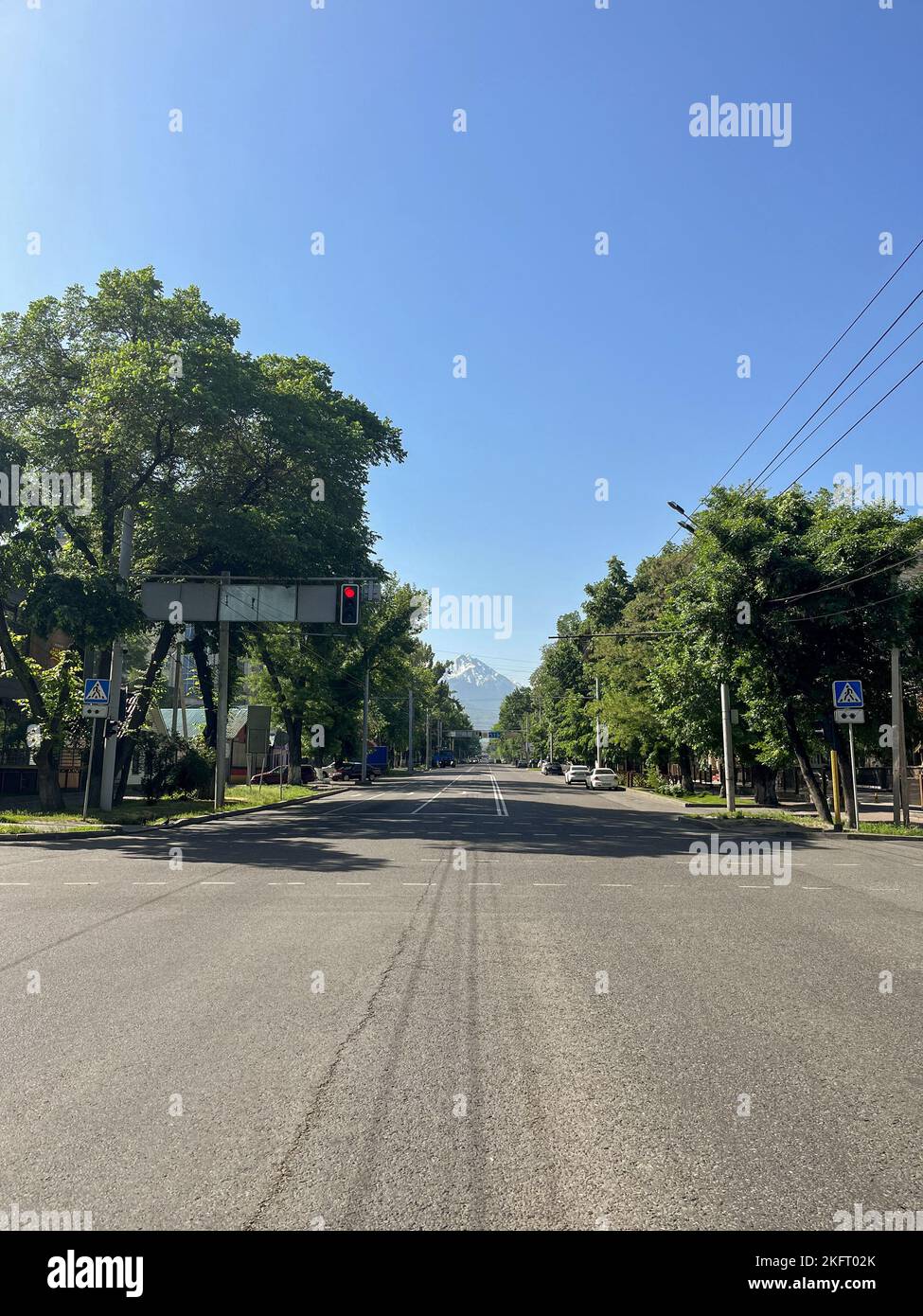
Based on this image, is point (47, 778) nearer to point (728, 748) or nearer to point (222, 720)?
point (222, 720)

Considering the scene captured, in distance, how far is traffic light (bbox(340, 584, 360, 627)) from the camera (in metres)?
23.8

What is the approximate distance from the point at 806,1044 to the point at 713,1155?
1961 millimetres

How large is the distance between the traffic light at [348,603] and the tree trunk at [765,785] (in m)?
→ 21.4

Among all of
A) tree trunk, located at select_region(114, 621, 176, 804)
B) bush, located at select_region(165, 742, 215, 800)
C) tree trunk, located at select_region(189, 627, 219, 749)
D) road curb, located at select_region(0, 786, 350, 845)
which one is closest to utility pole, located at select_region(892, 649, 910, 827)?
road curb, located at select_region(0, 786, 350, 845)

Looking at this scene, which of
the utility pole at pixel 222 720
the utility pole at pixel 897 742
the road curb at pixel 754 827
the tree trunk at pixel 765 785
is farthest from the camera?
the tree trunk at pixel 765 785

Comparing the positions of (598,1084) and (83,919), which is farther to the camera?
(83,919)

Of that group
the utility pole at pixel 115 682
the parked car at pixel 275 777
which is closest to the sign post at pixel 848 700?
the utility pole at pixel 115 682

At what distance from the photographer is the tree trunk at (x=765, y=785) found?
3816 centimetres

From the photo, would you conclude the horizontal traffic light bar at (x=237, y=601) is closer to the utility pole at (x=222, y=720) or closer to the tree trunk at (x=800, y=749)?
the utility pole at (x=222, y=720)

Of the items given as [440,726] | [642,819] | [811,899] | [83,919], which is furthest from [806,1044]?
[440,726]

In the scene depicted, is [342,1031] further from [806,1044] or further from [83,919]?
[83,919]

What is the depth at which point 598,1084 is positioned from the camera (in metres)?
4.91

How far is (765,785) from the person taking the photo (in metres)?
38.4

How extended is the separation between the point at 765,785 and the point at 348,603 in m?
22.4
